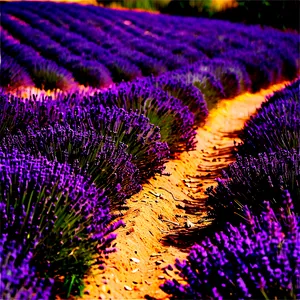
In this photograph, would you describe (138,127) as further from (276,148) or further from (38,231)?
(38,231)

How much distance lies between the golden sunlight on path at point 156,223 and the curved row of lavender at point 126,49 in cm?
168

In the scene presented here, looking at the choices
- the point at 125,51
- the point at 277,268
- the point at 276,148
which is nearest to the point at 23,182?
the point at 277,268

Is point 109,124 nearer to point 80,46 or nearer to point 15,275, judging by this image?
point 15,275

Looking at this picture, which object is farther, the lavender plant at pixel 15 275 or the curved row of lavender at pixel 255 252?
the curved row of lavender at pixel 255 252

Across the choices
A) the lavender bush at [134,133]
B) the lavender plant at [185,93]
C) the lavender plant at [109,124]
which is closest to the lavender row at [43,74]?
the lavender plant at [185,93]

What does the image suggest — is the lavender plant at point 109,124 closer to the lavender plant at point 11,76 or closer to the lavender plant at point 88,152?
the lavender plant at point 88,152

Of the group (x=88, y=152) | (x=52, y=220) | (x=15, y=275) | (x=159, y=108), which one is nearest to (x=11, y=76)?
(x=159, y=108)

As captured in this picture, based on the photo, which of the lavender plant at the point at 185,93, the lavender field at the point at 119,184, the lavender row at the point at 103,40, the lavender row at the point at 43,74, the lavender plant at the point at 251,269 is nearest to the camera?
the lavender plant at the point at 251,269

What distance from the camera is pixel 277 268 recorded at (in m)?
1.72

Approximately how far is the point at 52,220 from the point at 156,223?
1.15 m

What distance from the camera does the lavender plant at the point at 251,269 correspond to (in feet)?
5.63

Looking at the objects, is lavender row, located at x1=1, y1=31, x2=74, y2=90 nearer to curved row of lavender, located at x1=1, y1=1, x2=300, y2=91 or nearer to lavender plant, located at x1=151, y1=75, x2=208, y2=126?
curved row of lavender, located at x1=1, y1=1, x2=300, y2=91

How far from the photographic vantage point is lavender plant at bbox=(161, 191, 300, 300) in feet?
5.63

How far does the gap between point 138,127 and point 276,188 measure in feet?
3.97
